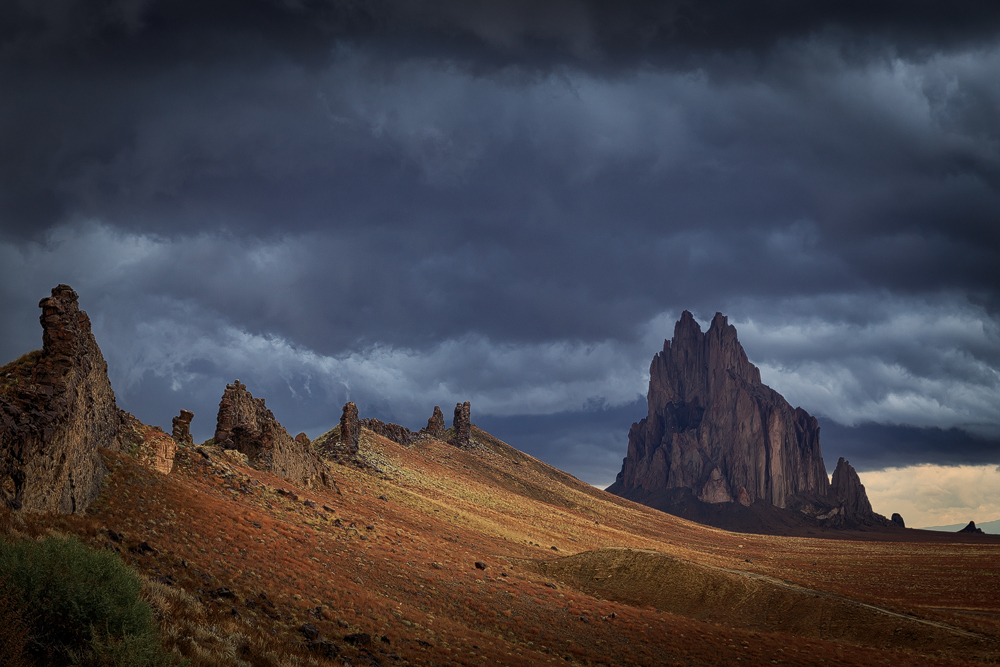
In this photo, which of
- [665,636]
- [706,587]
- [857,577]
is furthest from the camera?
[857,577]

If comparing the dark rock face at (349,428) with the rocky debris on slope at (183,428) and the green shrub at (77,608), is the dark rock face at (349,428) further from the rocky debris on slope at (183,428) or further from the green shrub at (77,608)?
the green shrub at (77,608)

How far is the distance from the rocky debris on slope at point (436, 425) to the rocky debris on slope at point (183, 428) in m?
114

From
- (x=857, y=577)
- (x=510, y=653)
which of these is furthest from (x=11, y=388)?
(x=857, y=577)

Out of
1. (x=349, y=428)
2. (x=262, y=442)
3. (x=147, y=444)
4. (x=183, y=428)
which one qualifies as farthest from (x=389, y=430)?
(x=147, y=444)

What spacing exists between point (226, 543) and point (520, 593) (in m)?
19.9

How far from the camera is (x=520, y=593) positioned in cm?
3991

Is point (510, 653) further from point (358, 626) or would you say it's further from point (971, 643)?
point (971, 643)

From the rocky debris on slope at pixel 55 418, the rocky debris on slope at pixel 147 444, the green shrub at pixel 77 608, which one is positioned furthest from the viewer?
the rocky debris on slope at pixel 147 444

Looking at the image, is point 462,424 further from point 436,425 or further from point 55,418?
point 55,418

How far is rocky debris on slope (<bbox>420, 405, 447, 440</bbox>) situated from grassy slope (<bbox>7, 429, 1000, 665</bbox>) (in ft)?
273

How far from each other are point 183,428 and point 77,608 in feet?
117

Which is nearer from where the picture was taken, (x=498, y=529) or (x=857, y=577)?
(x=498, y=529)

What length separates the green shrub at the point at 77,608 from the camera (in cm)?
1062

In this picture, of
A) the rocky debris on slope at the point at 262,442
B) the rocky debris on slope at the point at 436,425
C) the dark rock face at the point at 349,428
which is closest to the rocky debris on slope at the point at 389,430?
the rocky debris on slope at the point at 436,425
